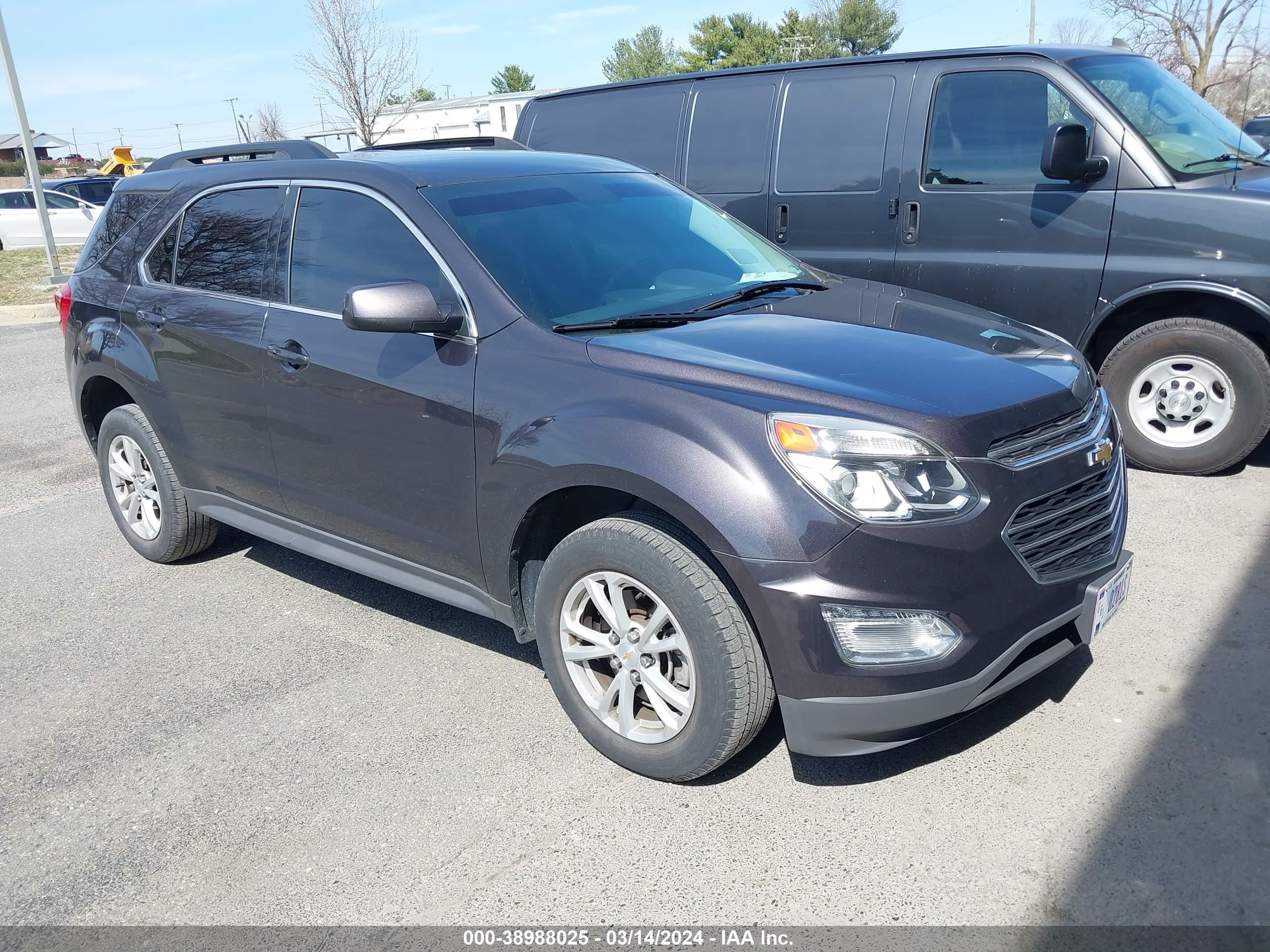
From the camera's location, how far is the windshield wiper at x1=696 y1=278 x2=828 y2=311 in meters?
3.73

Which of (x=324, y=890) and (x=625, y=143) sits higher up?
(x=625, y=143)

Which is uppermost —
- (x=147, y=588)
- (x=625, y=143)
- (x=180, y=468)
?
(x=625, y=143)

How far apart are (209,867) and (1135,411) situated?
4931 millimetres

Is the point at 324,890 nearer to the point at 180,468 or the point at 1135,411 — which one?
the point at 180,468

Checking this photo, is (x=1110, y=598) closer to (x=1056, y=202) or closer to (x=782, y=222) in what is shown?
(x=1056, y=202)

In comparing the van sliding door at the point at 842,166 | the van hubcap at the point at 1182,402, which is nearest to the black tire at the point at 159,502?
the van sliding door at the point at 842,166

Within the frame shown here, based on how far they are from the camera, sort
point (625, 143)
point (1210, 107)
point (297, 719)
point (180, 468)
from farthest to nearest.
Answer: point (625, 143)
point (1210, 107)
point (180, 468)
point (297, 719)

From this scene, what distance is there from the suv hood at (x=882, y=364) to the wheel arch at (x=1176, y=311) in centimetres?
199

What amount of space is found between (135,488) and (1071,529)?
4.30 metres

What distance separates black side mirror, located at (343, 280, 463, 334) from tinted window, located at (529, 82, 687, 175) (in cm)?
368

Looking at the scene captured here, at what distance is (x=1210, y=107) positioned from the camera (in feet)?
20.4

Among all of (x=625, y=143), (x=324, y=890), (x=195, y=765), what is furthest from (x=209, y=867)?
(x=625, y=143)

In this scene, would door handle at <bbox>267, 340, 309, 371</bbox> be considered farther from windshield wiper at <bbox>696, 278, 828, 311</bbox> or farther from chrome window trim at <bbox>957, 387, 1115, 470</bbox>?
chrome window trim at <bbox>957, 387, 1115, 470</bbox>

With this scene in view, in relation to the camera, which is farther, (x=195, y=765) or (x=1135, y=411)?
(x=1135, y=411)
